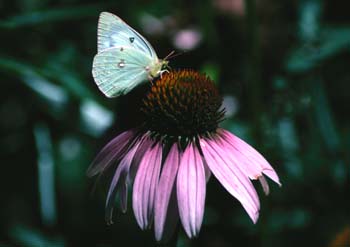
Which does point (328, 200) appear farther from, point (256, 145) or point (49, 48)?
point (49, 48)

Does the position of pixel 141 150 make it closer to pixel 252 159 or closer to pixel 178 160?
pixel 178 160

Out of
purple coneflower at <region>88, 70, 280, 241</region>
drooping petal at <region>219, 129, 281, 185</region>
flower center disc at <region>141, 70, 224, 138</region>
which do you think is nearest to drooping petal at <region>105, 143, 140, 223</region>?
purple coneflower at <region>88, 70, 280, 241</region>

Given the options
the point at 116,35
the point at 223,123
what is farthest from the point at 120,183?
the point at 223,123

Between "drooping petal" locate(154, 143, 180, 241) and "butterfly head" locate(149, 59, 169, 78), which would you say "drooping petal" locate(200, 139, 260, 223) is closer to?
"drooping petal" locate(154, 143, 180, 241)

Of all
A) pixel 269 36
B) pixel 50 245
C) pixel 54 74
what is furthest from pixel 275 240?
pixel 269 36

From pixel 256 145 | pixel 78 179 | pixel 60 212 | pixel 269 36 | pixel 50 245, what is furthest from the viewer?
pixel 269 36
